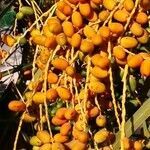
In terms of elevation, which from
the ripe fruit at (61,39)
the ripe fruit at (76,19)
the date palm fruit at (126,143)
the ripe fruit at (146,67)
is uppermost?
the ripe fruit at (76,19)

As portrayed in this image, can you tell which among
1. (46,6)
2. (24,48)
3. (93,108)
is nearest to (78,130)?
(93,108)

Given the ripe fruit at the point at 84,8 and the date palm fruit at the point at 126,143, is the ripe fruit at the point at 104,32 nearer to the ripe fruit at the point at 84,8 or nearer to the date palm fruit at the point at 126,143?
the ripe fruit at the point at 84,8

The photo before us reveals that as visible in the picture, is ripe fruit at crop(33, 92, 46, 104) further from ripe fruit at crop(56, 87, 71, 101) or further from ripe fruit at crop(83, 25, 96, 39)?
ripe fruit at crop(83, 25, 96, 39)

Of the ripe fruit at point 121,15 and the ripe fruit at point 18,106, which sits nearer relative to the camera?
the ripe fruit at point 121,15

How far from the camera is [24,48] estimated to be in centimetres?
160

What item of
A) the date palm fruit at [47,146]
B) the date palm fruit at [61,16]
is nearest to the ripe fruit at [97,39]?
the date palm fruit at [61,16]

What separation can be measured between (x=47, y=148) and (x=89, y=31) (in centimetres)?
23

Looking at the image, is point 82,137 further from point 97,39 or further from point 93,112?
point 97,39

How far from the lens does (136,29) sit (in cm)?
83

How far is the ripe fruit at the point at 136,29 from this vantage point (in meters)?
0.83

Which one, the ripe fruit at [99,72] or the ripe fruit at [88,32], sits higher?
the ripe fruit at [88,32]

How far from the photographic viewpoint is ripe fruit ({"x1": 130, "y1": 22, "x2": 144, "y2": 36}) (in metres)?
0.83

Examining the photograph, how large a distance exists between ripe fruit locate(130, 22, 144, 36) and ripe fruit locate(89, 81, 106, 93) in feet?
0.36

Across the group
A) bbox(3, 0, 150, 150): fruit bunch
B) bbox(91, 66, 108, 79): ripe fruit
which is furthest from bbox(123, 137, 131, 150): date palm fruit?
bbox(91, 66, 108, 79): ripe fruit
